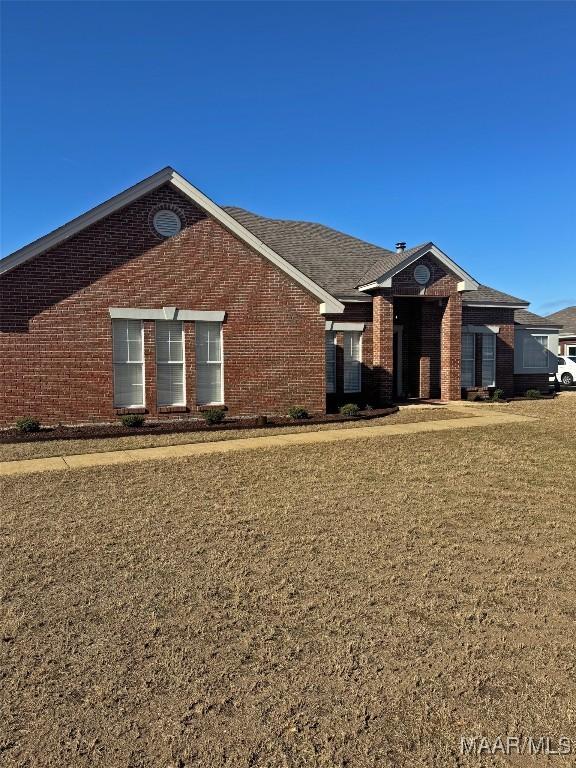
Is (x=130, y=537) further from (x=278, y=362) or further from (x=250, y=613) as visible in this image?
(x=278, y=362)

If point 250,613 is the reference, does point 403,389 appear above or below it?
above

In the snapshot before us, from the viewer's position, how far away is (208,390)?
49.9 ft

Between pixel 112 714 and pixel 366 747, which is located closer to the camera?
pixel 366 747

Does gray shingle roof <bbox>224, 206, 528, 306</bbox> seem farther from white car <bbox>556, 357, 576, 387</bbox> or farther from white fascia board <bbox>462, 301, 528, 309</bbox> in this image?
white car <bbox>556, 357, 576, 387</bbox>

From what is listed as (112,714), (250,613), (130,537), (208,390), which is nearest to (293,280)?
(208,390)

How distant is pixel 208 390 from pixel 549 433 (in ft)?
29.6

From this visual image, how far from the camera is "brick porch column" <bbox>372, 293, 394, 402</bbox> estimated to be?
1917 centimetres

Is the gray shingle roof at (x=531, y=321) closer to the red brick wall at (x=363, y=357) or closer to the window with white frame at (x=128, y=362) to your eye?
the red brick wall at (x=363, y=357)

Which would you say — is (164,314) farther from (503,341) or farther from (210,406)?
(503,341)

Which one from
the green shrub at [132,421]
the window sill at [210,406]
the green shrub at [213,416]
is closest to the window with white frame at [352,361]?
the window sill at [210,406]

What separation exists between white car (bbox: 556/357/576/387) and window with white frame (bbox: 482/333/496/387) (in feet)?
45.5

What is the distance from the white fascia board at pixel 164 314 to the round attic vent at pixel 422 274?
27.6ft

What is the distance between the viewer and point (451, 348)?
20797mm

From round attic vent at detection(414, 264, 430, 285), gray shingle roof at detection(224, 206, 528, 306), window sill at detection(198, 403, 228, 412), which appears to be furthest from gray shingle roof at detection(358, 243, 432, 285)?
window sill at detection(198, 403, 228, 412)
